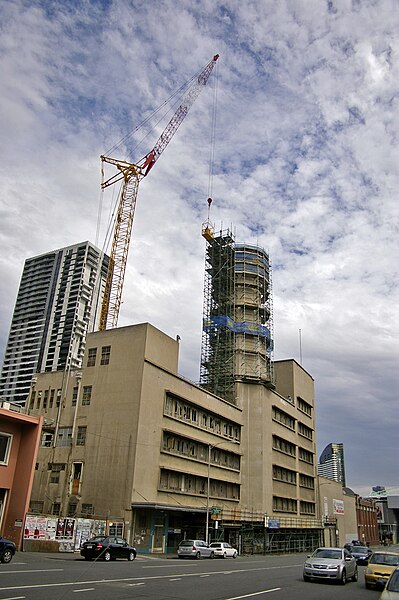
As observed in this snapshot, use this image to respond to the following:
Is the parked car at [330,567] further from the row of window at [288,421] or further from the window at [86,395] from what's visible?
the row of window at [288,421]

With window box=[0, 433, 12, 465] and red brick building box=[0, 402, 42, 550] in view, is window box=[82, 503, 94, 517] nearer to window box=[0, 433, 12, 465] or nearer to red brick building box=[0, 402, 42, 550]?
red brick building box=[0, 402, 42, 550]

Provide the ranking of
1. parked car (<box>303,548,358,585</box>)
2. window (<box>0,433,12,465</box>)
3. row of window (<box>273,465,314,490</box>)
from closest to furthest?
1. parked car (<box>303,548,358,585</box>)
2. window (<box>0,433,12,465</box>)
3. row of window (<box>273,465,314,490</box>)

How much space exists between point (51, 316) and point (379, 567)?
161663 mm

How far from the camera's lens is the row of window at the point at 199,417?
55250 millimetres

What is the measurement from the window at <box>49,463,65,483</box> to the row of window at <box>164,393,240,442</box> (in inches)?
463

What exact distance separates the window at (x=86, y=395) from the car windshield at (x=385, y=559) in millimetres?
35843

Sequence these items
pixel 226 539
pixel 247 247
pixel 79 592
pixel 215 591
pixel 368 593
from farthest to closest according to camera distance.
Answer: pixel 247 247 < pixel 226 539 < pixel 368 593 < pixel 215 591 < pixel 79 592

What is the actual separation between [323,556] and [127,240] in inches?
2327

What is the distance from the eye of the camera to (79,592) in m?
15.7

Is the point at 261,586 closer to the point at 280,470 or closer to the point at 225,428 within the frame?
the point at 225,428

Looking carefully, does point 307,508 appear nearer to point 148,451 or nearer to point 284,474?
point 284,474

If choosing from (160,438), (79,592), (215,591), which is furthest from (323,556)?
(160,438)

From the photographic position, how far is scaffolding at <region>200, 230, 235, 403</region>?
247 feet

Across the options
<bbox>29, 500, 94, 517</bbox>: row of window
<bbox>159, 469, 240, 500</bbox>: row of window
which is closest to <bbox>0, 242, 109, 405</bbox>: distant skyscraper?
<bbox>159, 469, 240, 500</bbox>: row of window
